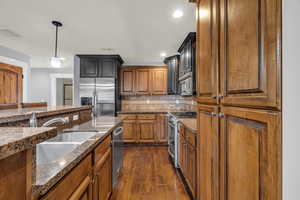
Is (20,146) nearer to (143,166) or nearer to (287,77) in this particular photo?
(287,77)

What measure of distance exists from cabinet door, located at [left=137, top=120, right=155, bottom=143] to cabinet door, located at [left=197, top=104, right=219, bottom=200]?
10.3 feet

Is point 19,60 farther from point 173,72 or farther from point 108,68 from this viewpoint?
point 173,72

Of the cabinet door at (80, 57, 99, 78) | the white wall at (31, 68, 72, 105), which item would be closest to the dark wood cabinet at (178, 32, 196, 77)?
the cabinet door at (80, 57, 99, 78)

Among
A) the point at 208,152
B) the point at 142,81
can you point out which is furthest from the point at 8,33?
the point at 208,152

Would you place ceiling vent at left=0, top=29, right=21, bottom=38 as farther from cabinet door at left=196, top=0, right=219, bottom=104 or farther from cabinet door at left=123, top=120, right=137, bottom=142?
cabinet door at left=196, top=0, right=219, bottom=104

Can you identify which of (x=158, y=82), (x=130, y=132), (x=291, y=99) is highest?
(x=158, y=82)

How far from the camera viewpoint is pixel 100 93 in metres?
4.52

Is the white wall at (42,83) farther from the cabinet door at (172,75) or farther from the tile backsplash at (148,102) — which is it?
the cabinet door at (172,75)

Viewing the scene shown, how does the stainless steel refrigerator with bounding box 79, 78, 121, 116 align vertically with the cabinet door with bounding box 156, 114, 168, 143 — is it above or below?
above

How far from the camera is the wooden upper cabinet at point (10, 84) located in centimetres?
405

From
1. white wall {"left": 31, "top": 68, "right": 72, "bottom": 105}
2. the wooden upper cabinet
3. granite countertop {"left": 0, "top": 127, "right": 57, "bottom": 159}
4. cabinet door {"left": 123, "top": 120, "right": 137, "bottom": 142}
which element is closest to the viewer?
granite countertop {"left": 0, "top": 127, "right": 57, "bottom": 159}

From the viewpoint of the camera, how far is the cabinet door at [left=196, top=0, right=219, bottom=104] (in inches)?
46.0

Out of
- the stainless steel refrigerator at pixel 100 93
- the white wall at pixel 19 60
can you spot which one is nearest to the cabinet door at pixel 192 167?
the stainless steel refrigerator at pixel 100 93

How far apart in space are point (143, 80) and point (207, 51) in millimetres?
3828
